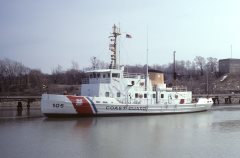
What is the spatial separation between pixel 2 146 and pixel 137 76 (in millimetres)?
22204

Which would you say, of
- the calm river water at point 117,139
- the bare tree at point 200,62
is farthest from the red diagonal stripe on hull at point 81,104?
the bare tree at point 200,62

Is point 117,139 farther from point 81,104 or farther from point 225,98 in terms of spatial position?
point 225,98

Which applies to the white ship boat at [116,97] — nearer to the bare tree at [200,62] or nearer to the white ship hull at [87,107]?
the white ship hull at [87,107]

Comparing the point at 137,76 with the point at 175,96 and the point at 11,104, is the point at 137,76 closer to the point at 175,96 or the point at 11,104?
the point at 175,96

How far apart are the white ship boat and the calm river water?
2.27 meters

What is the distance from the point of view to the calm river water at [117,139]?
19044mm

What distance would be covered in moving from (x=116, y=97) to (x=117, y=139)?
14774 mm

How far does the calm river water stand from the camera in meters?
19.0

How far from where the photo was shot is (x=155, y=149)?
20.2 metres

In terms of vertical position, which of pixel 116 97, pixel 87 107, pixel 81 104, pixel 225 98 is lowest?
pixel 87 107

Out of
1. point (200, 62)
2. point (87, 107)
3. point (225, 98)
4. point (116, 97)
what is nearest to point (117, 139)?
point (87, 107)

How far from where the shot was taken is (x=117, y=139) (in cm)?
2350

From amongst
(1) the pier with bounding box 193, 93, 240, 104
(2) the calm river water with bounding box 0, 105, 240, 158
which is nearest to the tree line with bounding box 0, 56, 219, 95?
(1) the pier with bounding box 193, 93, 240, 104

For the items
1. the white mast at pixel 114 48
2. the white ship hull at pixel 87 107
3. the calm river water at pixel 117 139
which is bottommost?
the calm river water at pixel 117 139
